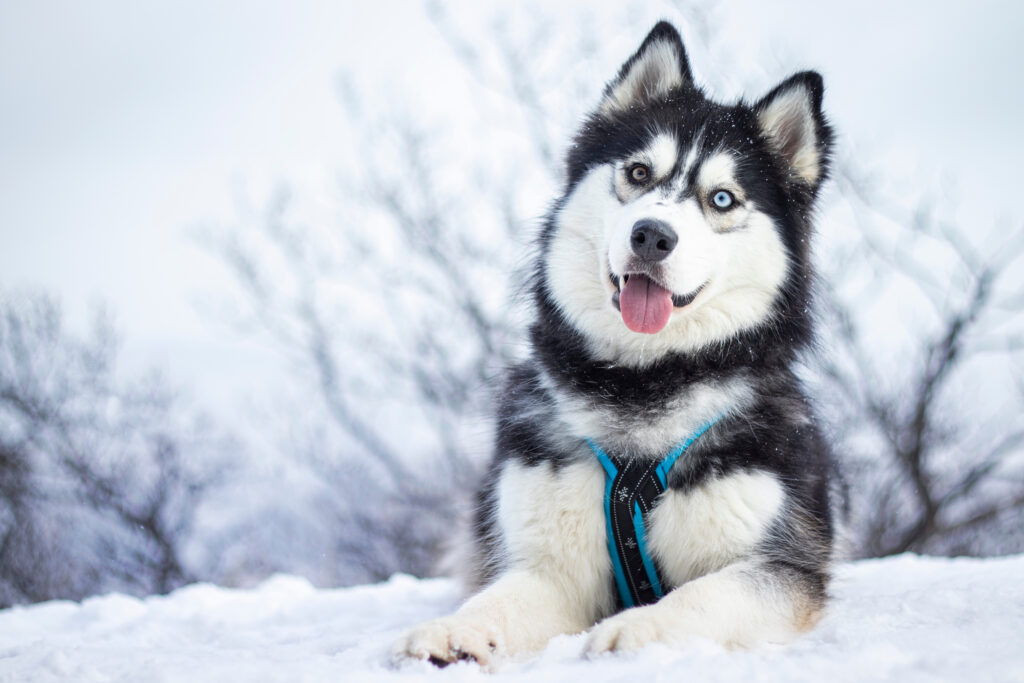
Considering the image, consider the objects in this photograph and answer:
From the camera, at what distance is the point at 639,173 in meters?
2.84

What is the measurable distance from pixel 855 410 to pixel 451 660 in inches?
383

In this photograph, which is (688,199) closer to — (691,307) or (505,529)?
(691,307)

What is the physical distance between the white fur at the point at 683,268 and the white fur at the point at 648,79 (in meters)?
0.58

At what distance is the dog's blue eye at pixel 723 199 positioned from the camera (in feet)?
8.99

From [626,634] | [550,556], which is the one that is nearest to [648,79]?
[550,556]

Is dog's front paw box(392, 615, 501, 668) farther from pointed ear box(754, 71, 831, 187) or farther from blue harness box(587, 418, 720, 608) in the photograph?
pointed ear box(754, 71, 831, 187)

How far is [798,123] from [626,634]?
2168 mm

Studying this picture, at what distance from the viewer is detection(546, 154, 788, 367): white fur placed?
2533 mm

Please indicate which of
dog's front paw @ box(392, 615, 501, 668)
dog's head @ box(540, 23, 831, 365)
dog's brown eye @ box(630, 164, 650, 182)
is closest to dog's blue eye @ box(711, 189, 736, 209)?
dog's head @ box(540, 23, 831, 365)

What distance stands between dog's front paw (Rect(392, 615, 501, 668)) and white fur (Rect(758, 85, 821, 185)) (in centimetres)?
220

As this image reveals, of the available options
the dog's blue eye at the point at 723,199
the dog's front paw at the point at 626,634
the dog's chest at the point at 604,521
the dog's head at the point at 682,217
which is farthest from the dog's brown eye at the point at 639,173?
the dog's front paw at the point at 626,634

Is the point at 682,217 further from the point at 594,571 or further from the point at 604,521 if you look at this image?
the point at 594,571

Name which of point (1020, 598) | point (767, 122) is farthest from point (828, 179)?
Answer: point (1020, 598)

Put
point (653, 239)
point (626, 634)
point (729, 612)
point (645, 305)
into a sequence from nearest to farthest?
point (626, 634) < point (729, 612) < point (653, 239) < point (645, 305)
